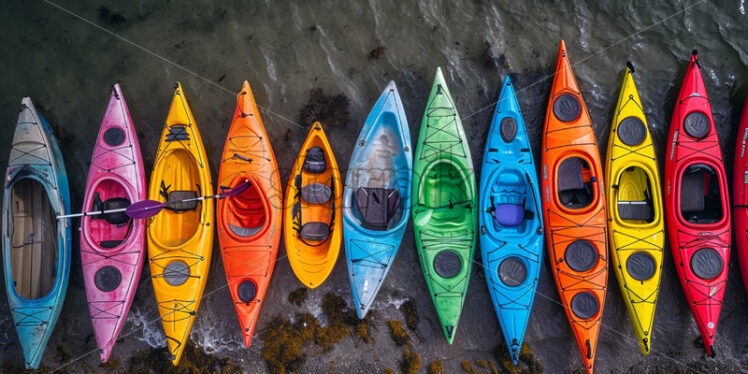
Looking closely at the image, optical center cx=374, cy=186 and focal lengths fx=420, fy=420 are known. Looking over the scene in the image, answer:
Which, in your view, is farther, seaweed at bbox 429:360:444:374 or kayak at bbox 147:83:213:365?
seaweed at bbox 429:360:444:374

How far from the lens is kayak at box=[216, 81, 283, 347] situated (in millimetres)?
5785

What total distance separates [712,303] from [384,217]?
4.52 meters

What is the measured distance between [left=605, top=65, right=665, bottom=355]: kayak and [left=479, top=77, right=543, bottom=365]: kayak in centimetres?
107

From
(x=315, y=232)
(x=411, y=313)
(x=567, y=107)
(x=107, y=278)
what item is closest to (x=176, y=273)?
(x=107, y=278)

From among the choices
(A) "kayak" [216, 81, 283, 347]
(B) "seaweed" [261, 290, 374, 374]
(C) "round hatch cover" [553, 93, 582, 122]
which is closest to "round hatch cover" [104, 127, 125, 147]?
(A) "kayak" [216, 81, 283, 347]

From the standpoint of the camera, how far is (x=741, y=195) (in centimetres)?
571

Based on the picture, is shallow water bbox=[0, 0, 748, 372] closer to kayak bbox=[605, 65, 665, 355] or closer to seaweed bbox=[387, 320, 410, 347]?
seaweed bbox=[387, 320, 410, 347]

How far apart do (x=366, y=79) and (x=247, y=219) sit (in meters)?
2.71

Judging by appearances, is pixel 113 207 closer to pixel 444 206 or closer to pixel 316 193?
pixel 316 193

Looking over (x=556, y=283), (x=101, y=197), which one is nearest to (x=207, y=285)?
(x=101, y=197)

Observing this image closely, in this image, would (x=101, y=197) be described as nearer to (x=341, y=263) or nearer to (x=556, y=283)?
(x=341, y=263)

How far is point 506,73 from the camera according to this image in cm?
625

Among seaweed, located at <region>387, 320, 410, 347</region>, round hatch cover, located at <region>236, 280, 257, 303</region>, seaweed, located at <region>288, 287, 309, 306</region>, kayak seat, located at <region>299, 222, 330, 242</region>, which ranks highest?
kayak seat, located at <region>299, 222, 330, 242</region>

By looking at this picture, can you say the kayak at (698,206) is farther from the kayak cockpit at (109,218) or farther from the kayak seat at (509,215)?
the kayak cockpit at (109,218)
